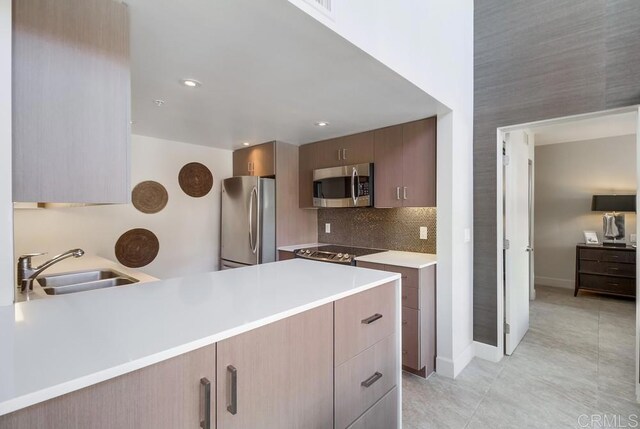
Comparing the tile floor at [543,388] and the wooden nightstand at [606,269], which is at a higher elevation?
the wooden nightstand at [606,269]

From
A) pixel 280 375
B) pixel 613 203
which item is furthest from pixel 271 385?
pixel 613 203

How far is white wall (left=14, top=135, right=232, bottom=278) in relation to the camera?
2.94 metres

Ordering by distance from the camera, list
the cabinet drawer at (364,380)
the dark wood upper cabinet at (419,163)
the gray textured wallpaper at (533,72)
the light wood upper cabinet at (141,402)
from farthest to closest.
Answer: the dark wood upper cabinet at (419,163)
the gray textured wallpaper at (533,72)
the cabinet drawer at (364,380)
the light wood upper cabinet at (141,402)

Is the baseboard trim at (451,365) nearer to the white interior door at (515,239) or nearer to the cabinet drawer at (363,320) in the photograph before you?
the white interior door at (515,239)

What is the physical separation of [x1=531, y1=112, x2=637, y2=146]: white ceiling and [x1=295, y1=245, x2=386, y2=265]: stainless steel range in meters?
2.68

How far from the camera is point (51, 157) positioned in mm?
1069

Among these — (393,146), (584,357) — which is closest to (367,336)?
(393,146)

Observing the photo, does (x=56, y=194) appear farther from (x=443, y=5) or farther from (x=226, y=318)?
(x=443, y=5)

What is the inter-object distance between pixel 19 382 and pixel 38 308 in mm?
→ 608

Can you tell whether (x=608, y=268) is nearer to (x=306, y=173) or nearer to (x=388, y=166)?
(x=388, y=166)

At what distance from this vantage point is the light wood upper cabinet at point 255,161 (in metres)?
3.69

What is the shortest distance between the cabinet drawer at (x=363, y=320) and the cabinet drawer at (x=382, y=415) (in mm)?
305

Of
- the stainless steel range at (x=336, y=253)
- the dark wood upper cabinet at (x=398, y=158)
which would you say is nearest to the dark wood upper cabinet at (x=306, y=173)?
the dark wood upper cabinet at (x=398, y=158)

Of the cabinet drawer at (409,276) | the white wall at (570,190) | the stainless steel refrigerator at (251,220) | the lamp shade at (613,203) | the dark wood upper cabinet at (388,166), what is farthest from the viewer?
the white wall at (570,190)
